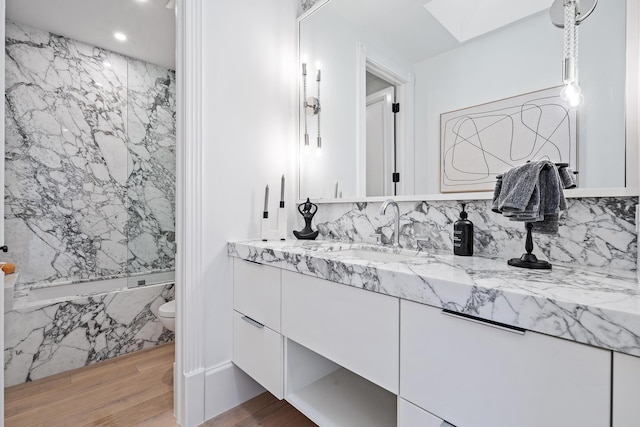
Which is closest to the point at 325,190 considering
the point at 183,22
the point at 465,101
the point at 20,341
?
the point at 465,101

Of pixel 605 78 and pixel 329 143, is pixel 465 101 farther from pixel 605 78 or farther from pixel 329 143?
pixel 329 143

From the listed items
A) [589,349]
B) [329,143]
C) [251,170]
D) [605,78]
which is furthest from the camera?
[329,143]

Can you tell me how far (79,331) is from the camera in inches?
79.0

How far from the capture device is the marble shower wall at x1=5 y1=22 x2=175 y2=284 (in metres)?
2.30

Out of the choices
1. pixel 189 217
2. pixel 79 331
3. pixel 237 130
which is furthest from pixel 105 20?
pixel 79 331

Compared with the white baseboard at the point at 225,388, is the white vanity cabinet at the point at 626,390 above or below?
above

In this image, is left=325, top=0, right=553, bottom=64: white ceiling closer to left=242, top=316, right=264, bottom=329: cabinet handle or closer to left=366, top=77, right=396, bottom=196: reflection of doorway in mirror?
left=366, top=77, right=396, bottom=196: reflection of doorway in mirror

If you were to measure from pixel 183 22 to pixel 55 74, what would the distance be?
71.2 inches

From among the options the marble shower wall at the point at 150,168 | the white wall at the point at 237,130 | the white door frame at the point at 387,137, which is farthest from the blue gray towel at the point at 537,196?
the marble shower wall at the point at 150,168

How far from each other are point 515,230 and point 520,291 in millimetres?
571

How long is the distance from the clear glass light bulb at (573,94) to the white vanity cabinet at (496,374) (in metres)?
0.83

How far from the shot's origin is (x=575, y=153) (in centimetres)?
100

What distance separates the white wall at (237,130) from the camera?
153cm

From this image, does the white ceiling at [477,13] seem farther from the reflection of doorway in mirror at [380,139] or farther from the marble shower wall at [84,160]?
the marble shower wall at [84,160]
